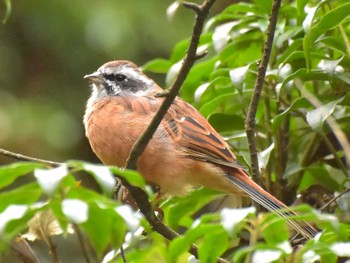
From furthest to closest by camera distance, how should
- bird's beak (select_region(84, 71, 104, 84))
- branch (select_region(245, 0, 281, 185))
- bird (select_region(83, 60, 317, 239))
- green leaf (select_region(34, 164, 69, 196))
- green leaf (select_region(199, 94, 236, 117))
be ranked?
bird's beak (select_region(84, 71, 104, 84)) < bird (select_region(83, 60, 317, 239)) < green leaf (select_region(199, 94, 236, 117)) < branch (select_region(245, 0, 281, 185)) < green leaf (select_region(34, 164, 69, 196))

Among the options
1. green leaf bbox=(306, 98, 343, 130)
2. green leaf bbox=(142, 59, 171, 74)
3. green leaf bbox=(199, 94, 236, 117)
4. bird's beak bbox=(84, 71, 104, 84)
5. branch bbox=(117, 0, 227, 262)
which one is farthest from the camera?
bird's beak bbox=(84, 71, 104, 84)

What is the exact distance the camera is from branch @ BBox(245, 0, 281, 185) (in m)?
2.57

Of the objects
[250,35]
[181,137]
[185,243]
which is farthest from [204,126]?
[185,243]

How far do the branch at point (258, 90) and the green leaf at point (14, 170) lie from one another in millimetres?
1036

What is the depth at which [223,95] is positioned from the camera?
302cm

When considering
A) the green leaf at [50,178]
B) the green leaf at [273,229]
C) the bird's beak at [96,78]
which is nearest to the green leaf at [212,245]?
the green leaf at [273,229]

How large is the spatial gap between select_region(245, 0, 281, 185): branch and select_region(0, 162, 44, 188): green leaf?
40.8 inches

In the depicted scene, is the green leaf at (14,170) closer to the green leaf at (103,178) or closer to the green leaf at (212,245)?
the green leaf at (103,178)

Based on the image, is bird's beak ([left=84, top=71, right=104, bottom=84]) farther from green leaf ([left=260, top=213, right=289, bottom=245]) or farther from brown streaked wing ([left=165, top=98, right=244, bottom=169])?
green leaf ([left=260, top=213, right=289, bottom=245])

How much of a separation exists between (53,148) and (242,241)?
3.69m

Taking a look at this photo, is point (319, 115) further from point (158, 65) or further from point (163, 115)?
point (158, 65)

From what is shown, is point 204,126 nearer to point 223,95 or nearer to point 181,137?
point 181,137

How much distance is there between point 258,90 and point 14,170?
42.9 inches

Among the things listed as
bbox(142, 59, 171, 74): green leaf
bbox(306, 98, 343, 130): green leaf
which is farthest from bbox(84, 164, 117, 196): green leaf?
bbox(142, 59, 171, 74): green leaf
